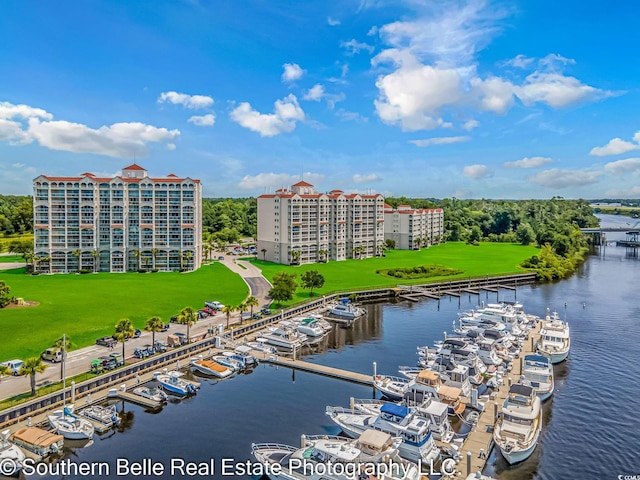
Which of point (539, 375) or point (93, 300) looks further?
point (93, 300)

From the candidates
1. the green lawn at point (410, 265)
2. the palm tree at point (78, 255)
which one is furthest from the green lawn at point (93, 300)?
the green lawn at point (410, 265)

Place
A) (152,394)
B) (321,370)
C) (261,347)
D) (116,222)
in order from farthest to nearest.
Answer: (116,222)
(261,347)
(321,370)
(152,394)

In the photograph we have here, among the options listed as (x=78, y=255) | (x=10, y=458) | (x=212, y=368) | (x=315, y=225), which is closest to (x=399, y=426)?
(x=212, y=368)

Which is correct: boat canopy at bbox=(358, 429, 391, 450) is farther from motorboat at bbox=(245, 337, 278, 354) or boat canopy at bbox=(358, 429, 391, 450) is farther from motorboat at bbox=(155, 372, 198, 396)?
motorboat at bbox=(245, 337, 278, 354)

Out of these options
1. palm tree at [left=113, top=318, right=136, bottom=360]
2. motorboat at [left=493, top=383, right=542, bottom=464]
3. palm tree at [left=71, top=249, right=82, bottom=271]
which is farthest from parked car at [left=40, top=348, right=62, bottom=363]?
palm tree at [left=71, top=249, right=82, bottom=271]

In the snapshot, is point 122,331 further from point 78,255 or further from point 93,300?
point 78,255

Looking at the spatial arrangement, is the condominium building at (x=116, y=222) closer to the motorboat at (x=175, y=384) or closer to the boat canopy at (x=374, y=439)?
the motorboat at (x=175, y=384)
